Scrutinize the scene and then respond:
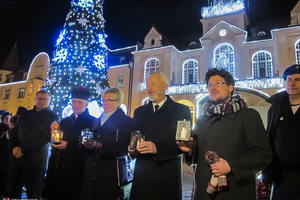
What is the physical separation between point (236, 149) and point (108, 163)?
5.91 ft

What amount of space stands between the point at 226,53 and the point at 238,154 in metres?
18.3

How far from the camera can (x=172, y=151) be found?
2.54 metres

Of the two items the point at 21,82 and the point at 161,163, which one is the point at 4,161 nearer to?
the point at 161,163

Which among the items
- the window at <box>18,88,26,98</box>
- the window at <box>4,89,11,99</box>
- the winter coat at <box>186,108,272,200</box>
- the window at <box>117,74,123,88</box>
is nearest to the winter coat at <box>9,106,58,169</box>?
the winter coat at <box>186,108,272,200</box>

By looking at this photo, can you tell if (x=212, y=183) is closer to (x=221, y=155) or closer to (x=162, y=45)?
(x=221, y=155)

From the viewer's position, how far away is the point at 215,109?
2.33 m

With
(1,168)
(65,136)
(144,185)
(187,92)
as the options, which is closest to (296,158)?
(144,185)

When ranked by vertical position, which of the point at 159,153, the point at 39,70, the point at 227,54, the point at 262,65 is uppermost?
the point at 39,70

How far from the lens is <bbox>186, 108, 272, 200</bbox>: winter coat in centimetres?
198

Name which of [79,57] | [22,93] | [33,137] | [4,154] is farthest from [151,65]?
[22,93]

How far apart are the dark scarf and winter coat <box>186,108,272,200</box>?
4 cm

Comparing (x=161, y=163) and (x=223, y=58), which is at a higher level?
(x=223, y=58)

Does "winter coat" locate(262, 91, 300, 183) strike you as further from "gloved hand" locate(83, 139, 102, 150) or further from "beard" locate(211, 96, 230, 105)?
"gloved hand" locate(83, 139, 102, 150)

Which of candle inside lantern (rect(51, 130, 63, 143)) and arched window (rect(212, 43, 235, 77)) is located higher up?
arched window (rect(212, 43, 235, 77))
